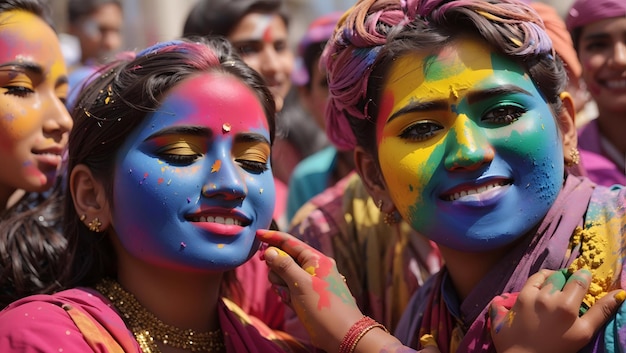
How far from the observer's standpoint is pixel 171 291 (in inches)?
98.1

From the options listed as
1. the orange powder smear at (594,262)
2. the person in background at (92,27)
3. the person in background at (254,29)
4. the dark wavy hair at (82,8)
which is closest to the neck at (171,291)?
the orange powder smear at (594,262)

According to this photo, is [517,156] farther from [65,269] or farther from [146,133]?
[65,269]

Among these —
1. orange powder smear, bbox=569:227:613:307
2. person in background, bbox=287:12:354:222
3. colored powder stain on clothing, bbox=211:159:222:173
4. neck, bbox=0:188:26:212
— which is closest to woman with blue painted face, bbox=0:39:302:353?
colored powder stain on clothing, bbox=211:159:222:173

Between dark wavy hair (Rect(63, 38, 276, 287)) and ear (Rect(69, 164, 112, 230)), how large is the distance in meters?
0.03

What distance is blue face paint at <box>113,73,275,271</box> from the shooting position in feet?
7.64

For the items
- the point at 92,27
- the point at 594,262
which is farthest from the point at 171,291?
the point at 92,27

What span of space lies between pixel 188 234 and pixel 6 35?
3.31 feet

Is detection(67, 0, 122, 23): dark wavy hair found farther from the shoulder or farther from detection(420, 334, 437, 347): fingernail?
detection(420, 334, 437, 347): fingernail

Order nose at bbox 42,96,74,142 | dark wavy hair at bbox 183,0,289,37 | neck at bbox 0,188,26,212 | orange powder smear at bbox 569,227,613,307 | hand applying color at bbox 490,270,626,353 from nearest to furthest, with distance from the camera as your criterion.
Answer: hand applying color at bbox 490,270,626,353
orange powder smear at bbox 569,227,613,307
nose at bbox 42,96,74,142
neck at bbox 0,188,26,212
dark wavy hair at bbox 183,0,289,37

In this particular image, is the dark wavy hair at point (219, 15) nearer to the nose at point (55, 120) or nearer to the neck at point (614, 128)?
the nose at point (55, 120)

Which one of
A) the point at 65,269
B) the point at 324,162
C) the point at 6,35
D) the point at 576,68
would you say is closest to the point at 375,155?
the point at 576,68

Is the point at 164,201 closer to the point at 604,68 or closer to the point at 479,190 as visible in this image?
the point at 479,190

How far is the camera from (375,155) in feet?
8.72

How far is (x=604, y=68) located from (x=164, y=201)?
239 cm
